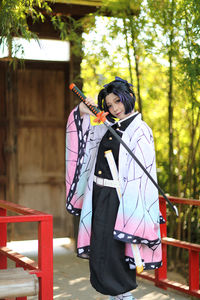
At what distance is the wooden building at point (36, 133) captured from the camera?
6.35 m

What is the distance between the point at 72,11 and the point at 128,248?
144 inches

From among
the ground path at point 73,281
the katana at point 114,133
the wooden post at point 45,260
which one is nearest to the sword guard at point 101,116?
the katana at point 114,133

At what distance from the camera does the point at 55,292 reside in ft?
14.6

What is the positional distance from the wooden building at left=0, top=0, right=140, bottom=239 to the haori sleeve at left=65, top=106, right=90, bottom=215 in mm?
3012

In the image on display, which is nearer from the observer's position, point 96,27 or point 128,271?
point 128,271

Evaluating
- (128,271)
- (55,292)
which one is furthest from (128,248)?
(55,292)

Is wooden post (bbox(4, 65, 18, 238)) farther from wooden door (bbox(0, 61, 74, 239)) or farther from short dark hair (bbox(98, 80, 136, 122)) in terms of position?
short dark hair (bbox(98, 80, 136, 122))

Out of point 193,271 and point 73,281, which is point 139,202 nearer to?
point 193,271

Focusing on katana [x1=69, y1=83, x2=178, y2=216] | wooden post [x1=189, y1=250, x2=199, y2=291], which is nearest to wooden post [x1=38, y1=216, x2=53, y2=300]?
katana [x1=69, y1=83, x2=178, y2=216]

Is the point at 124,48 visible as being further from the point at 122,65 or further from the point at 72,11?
the point at 72,11

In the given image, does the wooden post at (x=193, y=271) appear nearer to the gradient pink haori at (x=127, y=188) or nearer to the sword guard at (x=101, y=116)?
the gradient pink haori at (x=127, y=188)

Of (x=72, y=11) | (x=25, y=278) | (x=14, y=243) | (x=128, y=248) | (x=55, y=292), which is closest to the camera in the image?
(x=25, y=278)

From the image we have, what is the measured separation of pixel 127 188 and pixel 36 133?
3640mm

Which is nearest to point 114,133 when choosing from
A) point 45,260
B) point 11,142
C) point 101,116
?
point 101,116
